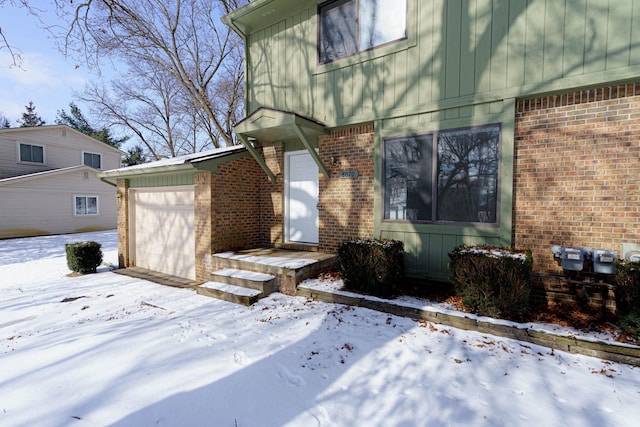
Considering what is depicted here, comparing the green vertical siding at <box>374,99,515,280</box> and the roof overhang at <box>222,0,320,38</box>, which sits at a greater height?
the roof overhang at <box>222,0,320,38</box>

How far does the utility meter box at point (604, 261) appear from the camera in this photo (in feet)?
11.6

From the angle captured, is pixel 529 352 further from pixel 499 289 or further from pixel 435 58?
pixel 435 58

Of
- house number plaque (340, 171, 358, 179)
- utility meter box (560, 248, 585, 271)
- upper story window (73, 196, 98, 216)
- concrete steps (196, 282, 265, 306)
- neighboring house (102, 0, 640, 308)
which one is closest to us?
utility meter box (560, 248, 585, 271)

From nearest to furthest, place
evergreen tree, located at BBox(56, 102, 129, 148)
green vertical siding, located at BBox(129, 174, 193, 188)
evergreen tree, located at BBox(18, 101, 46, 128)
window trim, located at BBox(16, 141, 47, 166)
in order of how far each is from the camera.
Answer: green vertical siding, located at BBox(129, 174, 193, 188) → window trim, located at BBox(16, 141, 47, 166) → evergreen tree, located at BBox(56, 102, 129, 148) → evergreen tree, located at BBox(18, 101, 46, 128)

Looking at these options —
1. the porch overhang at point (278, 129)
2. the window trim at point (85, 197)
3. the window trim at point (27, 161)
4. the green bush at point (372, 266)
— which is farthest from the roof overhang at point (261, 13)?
the window trim at point (27, 161)

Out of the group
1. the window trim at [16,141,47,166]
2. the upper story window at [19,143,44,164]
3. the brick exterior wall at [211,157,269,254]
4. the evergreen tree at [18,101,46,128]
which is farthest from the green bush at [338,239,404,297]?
the evergreen tree at [18,101,46,128]

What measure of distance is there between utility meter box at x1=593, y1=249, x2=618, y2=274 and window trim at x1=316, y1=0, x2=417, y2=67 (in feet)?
13.7

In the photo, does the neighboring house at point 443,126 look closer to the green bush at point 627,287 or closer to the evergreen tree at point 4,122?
the green bush at point 627,287

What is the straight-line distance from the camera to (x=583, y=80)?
3898 mm

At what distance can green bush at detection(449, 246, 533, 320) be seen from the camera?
11.7ft

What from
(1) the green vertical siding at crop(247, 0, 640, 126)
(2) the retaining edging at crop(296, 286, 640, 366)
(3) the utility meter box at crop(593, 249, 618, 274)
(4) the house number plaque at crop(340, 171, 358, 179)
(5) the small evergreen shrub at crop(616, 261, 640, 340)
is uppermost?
(1) the green vertical siding at crop(247, 0, 640, 126)

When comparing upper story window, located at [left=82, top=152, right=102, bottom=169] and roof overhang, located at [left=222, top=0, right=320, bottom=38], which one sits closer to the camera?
roof overhang, located at [left=222, top=0, right=320, bottom=38]

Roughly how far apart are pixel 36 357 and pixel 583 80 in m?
7.52

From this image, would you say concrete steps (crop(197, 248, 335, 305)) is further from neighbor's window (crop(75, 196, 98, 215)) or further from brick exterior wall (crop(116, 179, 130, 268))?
neighbor's window (crop(75, 196, 98, 215))
